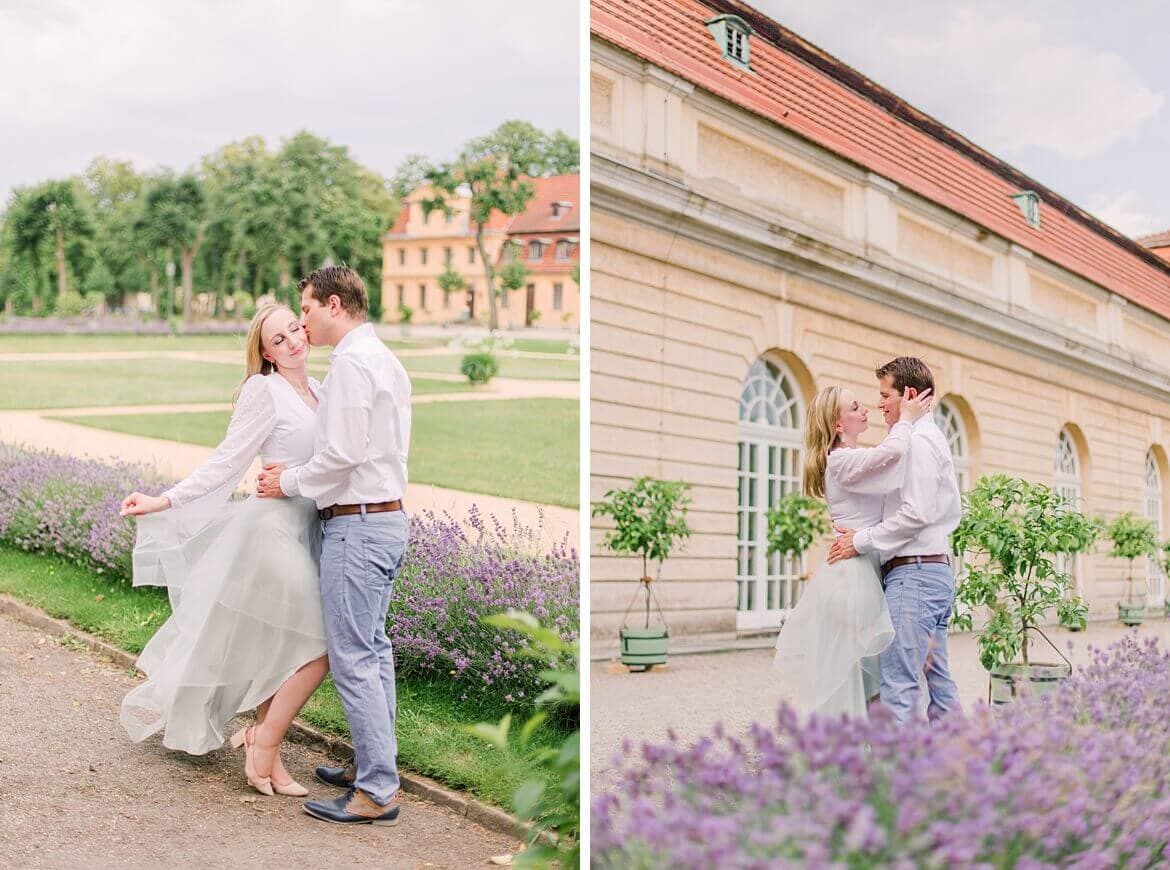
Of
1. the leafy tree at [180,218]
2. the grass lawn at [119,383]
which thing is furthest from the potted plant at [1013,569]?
the leafy tree at [180,218]

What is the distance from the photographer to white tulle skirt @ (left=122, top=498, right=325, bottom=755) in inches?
148

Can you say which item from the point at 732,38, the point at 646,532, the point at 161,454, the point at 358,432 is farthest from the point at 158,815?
the point at 161,454

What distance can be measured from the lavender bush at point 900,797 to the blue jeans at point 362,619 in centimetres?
155

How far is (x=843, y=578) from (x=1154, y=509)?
2.69ft

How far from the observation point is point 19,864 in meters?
3.07

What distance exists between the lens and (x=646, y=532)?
2.49m

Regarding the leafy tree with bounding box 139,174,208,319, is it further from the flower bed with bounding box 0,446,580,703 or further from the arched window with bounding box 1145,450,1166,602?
the arched window with bounding box 1145,450,1166,602

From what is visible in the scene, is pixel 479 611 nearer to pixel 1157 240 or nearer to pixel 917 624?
pixel 917 624

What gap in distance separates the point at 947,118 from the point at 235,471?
238cm

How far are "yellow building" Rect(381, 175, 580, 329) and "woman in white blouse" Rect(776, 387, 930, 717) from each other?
206 cm

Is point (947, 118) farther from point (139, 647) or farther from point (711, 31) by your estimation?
point (139, 647)

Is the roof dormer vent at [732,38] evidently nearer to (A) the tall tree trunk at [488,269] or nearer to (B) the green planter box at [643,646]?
(B) the green planter box at [643,646]

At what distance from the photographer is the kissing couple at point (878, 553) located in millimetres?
2502

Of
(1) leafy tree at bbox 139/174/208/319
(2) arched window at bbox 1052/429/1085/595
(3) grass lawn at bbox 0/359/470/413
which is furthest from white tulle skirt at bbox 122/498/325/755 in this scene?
(1) leafy tree at bbox 139/174/208/319
